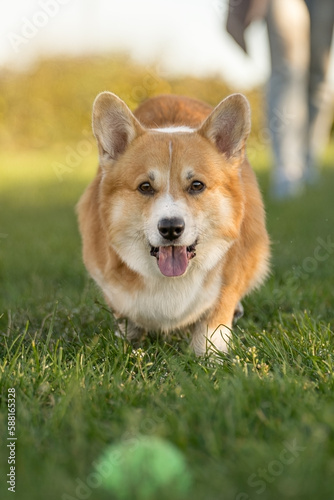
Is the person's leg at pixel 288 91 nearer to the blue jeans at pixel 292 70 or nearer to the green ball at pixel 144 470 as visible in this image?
the blue jeans at pixel 292 70

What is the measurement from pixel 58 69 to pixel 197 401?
61.7ft

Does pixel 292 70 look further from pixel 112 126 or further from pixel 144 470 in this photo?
pixel 144 470

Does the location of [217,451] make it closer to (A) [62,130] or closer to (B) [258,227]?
(B) [258,227]

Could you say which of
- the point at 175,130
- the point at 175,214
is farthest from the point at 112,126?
the point at 175,214

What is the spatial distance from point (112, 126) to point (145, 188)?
0.40 meters

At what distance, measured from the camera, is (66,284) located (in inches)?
169

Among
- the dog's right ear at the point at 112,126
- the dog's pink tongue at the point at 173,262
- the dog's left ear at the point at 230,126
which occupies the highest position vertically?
the dog's left ear at the point at 230,126

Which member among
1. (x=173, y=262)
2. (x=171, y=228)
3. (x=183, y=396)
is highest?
(x=171, y=228)

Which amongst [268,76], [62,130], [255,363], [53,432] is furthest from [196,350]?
[62,130]

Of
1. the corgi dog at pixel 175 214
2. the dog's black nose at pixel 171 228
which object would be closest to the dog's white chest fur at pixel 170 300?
the corgi dog at pixel 175 214

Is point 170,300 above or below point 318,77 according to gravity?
below

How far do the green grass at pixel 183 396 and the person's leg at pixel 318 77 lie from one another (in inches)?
127

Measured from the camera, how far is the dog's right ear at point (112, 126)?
300cm

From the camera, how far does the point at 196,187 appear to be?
2.87 metres
